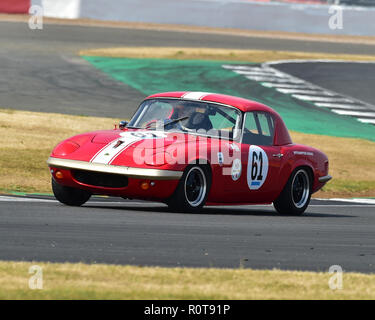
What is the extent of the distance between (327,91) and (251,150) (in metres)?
16.9

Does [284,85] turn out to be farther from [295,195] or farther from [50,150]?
[295,195]

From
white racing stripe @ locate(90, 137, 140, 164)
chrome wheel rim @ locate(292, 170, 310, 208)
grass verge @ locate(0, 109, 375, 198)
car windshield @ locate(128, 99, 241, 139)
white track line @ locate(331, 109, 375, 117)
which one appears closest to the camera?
white racing stripe @ locate(90, 137, 140, 164)

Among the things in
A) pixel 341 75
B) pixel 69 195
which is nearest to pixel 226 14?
pixel 341 75

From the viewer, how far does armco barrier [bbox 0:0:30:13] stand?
37656mm

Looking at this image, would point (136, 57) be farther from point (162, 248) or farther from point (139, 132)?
point (162, 248)

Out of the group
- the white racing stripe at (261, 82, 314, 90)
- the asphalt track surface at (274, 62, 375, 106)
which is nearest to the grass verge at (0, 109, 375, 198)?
the white racing stripe at (261, 82, 314, 90)

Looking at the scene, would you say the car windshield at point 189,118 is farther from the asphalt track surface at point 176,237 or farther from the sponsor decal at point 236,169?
the asphalt track surface at point 176,237

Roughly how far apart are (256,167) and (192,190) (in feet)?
3.67

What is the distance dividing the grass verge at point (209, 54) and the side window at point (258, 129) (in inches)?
735

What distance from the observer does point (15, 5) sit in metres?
37.7

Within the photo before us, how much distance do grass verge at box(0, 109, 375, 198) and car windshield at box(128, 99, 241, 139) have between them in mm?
2552

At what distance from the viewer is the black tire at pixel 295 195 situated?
12.1 metres

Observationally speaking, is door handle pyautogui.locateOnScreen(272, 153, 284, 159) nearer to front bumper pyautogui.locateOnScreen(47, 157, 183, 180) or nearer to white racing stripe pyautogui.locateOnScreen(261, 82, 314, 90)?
front bumper pyautogui.locateOnScreen(47, 157, 183, 180)

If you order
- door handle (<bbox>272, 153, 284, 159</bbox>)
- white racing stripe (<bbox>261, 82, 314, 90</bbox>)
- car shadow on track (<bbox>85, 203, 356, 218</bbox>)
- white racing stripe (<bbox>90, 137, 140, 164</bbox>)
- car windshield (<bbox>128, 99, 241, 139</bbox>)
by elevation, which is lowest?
car shadow on track (<bbox>85, 203, 356, 218</bbox>)
